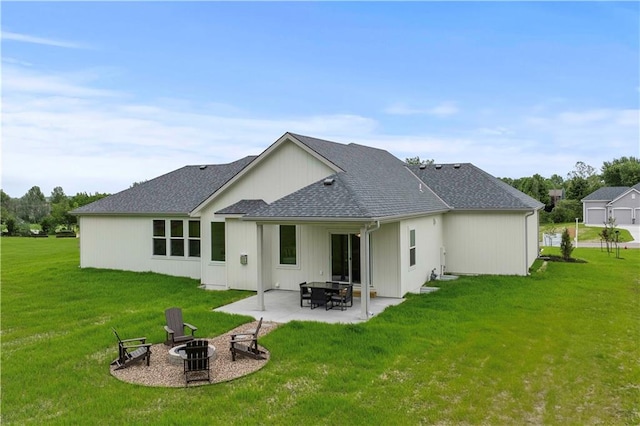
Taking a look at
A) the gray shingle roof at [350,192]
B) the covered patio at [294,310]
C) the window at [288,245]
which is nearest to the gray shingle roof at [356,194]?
the gray shingle roof at [350,192]

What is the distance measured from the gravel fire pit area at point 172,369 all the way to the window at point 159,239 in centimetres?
1081

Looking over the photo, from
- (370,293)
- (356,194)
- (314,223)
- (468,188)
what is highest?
(468,188)

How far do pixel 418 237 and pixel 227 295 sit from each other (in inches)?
271

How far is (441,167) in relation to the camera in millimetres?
23484

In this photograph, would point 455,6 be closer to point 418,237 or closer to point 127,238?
point 418,237

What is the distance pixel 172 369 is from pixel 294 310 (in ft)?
16.2

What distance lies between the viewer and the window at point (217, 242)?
17.0m

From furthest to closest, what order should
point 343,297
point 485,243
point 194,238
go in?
point 194,238 < point 485,243 < point 343,297

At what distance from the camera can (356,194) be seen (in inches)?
531

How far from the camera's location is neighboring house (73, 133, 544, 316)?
13.9 m

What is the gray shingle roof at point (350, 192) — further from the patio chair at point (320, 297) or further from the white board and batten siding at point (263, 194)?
the patio chair at point (320, 297)

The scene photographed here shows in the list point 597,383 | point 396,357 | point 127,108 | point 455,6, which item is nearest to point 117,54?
point 127,108

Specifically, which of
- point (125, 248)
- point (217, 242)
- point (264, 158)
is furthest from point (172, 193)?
point (264, 158)

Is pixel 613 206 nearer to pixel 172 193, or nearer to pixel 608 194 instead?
pixel 608 194
